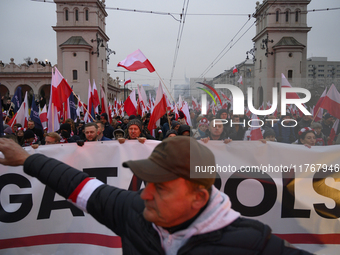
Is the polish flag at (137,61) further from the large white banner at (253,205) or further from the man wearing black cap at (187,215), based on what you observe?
the man wearing black cap at (187,215)

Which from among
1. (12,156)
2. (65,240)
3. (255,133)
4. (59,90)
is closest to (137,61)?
(59,90)

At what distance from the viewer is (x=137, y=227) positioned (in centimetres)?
134

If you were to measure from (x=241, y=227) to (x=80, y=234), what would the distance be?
240 cm

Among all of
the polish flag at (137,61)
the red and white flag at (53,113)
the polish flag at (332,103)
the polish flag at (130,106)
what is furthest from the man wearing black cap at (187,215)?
the polish flag at (130,106)

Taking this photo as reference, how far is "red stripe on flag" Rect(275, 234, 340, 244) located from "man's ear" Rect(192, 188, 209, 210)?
2.32 meters

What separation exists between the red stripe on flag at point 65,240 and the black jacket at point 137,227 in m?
1.72

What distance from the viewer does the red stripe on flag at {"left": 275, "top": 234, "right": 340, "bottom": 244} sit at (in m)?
2.97

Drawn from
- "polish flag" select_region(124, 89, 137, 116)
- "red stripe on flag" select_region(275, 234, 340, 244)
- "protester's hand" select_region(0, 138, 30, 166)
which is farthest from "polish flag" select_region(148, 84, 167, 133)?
"protester's hand" select_region(0, 138, 30, 166)

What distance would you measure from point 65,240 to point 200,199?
242 cm

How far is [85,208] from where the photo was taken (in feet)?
4.78

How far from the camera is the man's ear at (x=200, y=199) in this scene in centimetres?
117

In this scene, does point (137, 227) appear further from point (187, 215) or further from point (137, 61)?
point (137, 61)

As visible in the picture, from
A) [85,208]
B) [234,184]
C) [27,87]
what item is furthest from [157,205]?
[27,87]

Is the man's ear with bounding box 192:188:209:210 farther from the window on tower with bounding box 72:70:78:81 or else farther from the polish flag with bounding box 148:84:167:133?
the window on tower with bounding box 72:70:78:81
